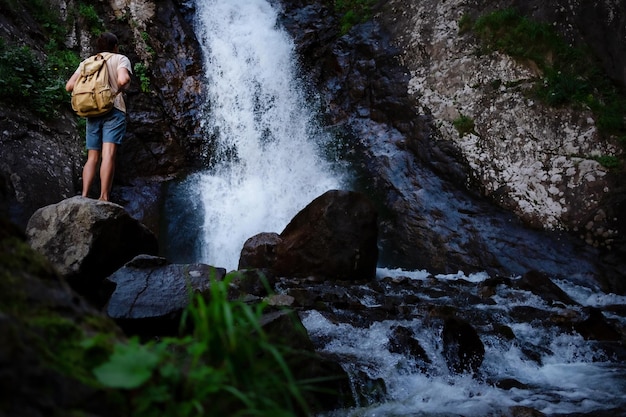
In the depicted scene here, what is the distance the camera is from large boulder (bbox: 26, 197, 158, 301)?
5199 millimetres

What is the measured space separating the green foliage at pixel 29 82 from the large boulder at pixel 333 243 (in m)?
5.67

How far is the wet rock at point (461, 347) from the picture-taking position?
4.42 metres

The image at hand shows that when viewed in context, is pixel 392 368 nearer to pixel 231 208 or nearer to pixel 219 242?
pixel 219 242

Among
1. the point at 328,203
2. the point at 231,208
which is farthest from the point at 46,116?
the point at 328,203

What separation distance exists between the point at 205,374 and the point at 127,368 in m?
0.24


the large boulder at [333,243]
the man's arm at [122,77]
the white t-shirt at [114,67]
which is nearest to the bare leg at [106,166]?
the white t-shirt at [114,67]

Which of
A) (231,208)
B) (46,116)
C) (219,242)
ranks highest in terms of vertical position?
(46,116)

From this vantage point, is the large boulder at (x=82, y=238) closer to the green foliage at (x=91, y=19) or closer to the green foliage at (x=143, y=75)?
the green foliage at (x=143, y=75)

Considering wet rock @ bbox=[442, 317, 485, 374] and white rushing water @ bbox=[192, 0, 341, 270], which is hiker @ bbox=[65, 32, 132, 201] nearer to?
white rushing water @ bbox=[192, 0, 341, 270]

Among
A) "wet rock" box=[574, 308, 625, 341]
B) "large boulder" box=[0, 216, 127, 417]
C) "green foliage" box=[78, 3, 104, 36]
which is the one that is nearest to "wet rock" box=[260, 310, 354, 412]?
"large boulder" box=[0, 216, 127, 417]

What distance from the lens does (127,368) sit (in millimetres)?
1394

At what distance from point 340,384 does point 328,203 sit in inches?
179

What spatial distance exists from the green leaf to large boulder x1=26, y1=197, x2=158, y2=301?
13.1ft

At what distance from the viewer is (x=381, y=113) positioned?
11.6 m
